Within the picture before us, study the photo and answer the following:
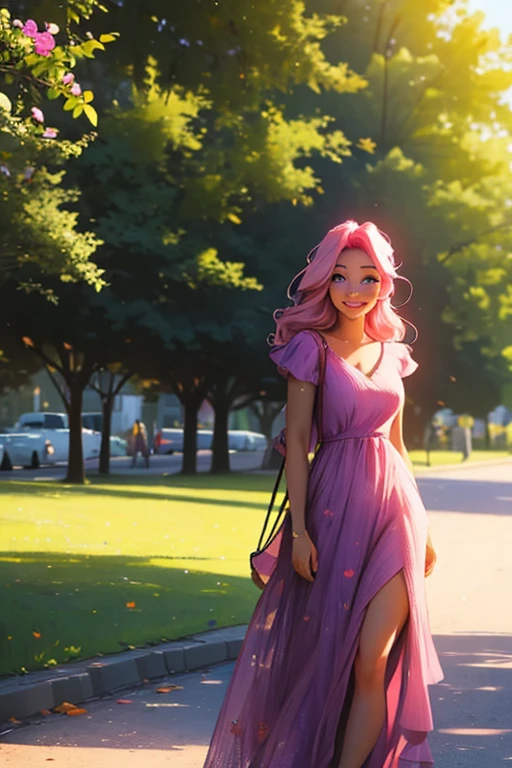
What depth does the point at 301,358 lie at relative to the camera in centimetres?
527

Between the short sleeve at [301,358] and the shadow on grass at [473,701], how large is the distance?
7.53 ft

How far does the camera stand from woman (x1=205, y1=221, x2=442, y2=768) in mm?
5094

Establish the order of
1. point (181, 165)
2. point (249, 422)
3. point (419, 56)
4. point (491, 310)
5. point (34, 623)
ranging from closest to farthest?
1. point (34, 623)
2. point (181, 165)
3. point (419, 56)
4. point (491, 310)
5. point (249, 422)

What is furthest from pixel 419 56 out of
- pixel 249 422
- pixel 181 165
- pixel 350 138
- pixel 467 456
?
pixel 249 422

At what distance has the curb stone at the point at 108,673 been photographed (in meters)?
7.74

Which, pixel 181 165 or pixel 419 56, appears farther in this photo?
pixel 419 56

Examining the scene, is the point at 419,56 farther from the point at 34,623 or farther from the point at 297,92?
the point at 34,623

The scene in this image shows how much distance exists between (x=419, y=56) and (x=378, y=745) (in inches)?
1529

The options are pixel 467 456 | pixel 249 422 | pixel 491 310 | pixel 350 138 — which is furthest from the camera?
pixel 249 422

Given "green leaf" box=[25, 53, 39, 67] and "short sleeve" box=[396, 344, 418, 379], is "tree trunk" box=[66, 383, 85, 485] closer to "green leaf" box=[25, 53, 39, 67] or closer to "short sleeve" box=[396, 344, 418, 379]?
"green leaf" box=[25, 53, 39, 67]

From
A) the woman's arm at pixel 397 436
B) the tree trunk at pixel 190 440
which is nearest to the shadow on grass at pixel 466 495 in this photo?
the tree trunk at pixel 190 440

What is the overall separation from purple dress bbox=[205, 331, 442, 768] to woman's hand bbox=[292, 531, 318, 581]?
0.04 meters

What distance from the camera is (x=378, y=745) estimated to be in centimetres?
513

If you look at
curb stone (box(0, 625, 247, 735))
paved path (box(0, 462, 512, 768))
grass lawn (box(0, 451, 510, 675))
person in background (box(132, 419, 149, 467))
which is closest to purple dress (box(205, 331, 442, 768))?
paved path (box(0, 462, 512, 768))
